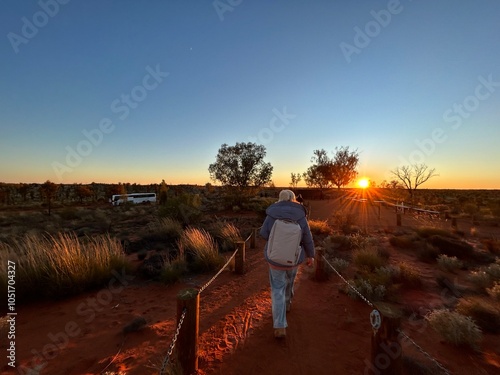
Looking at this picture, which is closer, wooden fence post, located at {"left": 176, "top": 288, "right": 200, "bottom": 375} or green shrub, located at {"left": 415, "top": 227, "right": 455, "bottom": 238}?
wooden fence post, located at {"left": 176, "top": 288, "right": 200, "bottom": 375}

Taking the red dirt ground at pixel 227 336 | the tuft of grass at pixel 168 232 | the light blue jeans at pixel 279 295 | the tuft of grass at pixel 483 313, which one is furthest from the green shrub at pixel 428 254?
the tuft of grass at pixel 168 232

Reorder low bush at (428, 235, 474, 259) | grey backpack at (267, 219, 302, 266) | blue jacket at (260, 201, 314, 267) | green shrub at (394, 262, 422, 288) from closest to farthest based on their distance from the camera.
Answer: grey backpack at (267, 219, 302, 266)
blue jacket at (260, 201, 314, 267)
green shrub at (394, 262, 422, 288)
low bush at (428, 235, 474, 259)

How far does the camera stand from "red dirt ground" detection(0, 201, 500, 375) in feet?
10.8

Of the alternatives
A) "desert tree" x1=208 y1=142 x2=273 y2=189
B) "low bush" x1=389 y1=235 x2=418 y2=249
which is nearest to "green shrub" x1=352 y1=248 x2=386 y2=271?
"low bush" x1=389 y1=235 x2=418 y2=249

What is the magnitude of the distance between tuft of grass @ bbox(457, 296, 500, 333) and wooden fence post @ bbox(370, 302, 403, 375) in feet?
10.0

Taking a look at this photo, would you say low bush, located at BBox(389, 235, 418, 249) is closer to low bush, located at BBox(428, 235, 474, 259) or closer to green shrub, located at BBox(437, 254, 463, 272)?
low bush, located at BBox(428, 235, 474, 259)

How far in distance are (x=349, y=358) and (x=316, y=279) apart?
10.1 ft

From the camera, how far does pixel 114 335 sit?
13.3ft

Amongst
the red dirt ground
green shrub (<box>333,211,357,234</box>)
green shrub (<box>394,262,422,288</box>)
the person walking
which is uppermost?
the person walking

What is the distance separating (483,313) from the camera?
4.36m

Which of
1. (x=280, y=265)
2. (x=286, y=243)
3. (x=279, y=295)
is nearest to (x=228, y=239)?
(x=279, y=295)

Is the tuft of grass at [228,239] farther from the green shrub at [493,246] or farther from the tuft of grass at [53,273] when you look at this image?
the green shrub at [493,246]

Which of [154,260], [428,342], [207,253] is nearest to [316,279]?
[428,342]

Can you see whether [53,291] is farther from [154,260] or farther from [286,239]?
[286,239]
